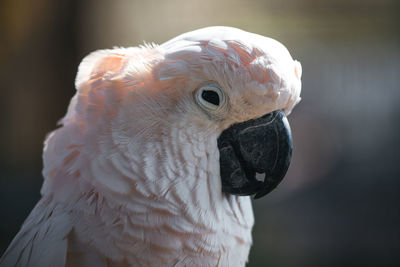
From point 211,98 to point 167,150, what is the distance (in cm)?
18

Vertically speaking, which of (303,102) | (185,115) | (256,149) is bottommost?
(303,102)

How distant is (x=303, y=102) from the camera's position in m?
3.48

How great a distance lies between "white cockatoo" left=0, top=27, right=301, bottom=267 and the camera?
895 mm

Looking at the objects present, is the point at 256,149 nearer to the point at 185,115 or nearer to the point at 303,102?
the point at 185,115

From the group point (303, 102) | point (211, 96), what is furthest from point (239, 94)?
point (303, 102)

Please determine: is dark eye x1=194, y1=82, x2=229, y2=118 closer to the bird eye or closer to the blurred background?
the bird eye

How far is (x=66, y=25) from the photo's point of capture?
3.06 metres

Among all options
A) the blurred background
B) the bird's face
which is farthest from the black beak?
the blurred background

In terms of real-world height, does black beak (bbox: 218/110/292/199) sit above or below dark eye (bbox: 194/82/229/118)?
below

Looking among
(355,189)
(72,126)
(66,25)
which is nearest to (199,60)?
(72,126)

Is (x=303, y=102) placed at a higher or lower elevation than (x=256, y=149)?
lower

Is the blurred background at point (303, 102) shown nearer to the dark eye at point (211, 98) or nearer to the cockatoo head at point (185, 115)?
the cockatoo head at point (185, 115)

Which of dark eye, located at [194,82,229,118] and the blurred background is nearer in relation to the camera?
dark eye, located at [194,82,229,118]

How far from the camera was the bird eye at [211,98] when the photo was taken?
3.00 feet
